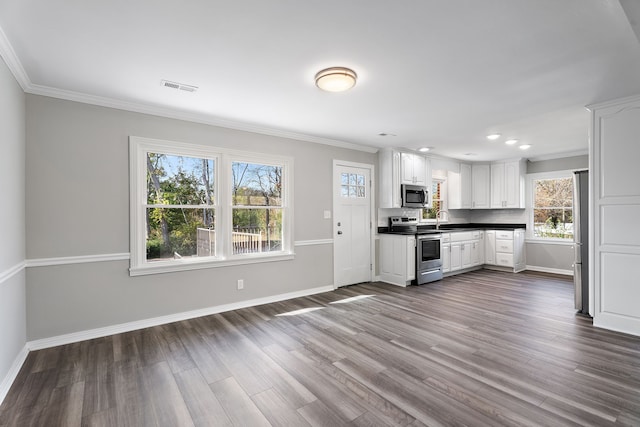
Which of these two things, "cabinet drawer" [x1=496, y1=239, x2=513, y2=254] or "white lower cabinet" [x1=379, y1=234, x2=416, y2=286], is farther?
"cabinet drawer" [x1=496, y1=239, x2=513, y2=254]

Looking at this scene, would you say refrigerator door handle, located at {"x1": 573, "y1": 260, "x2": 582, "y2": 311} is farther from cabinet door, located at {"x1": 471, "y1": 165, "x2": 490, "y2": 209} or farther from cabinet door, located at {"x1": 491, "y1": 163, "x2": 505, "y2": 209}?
cabinet door, located at {"x1": 471, "y1": 165, "x2": 490, "y2": 209}

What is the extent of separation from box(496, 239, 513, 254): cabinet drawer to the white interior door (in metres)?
3.13

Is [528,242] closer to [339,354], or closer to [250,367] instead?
[339,354]

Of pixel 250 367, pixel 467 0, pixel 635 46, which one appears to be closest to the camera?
pixel 467 0

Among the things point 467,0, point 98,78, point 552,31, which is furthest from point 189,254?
point 552,31

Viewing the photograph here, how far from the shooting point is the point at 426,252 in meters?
5.44

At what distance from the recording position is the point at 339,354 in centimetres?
272

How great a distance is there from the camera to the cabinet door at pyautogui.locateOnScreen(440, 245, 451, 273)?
19.1 feet

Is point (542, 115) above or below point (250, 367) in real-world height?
above

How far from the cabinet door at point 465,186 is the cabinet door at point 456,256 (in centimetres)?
136

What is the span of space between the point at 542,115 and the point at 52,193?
540 centimetres

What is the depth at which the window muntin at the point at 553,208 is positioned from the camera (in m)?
6.32

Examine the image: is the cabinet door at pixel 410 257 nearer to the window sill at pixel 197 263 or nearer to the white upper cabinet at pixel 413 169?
the white upper cabinet at pixel 413 169

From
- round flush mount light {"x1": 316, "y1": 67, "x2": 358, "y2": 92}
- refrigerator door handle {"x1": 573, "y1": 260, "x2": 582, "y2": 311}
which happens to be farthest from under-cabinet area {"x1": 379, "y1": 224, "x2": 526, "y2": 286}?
round flush mount light {"x1": 316, "y1": 67, "x2": 358, "y2": 92}
